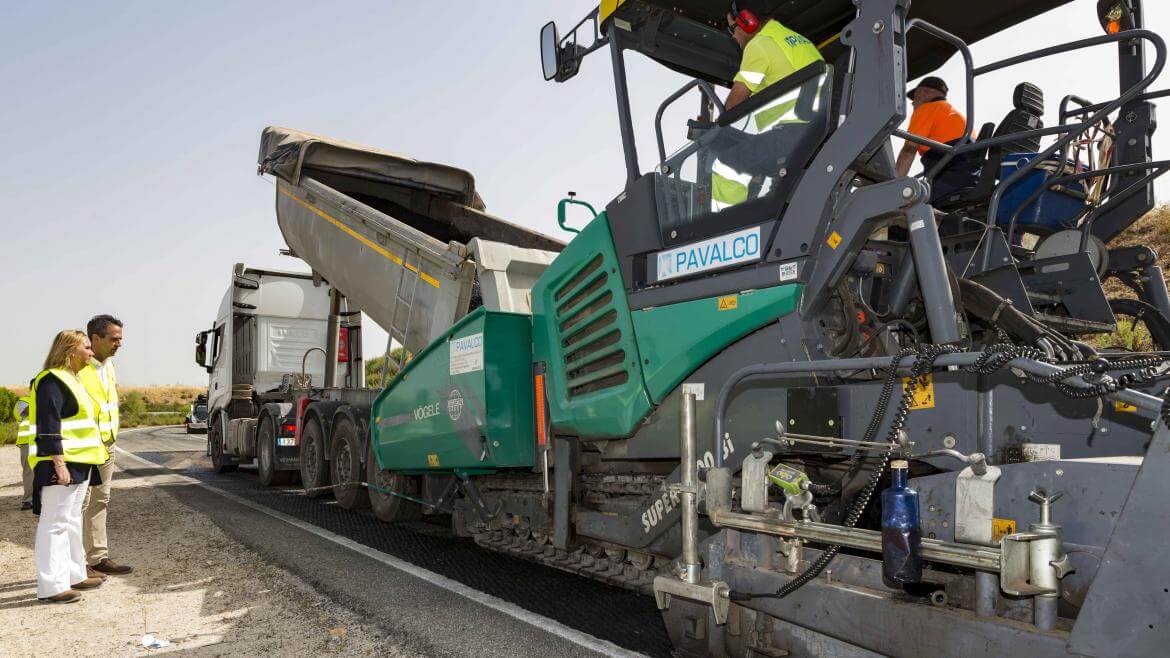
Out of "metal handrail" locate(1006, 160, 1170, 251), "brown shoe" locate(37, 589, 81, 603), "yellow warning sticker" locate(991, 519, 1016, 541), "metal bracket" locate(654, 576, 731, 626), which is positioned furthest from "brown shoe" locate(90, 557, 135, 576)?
"metal handrail" locate(1006, 160, 1170, 251)

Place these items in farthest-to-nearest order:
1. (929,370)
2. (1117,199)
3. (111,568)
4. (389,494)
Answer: (389,494), (111,568), (1117,199), (929,370)

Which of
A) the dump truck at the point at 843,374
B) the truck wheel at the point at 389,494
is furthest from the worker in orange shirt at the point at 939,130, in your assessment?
the truck wheel at the point at 389,494

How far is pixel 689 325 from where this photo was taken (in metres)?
3.47

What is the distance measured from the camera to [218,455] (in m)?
12.1

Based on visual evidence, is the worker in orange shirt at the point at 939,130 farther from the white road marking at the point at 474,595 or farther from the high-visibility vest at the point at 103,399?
the high-visibility vest at the point at 103,399

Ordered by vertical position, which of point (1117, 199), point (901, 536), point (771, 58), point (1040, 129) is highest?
point (771, 58)

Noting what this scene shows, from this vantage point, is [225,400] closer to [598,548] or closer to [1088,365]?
[598,548]

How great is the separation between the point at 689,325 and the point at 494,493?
240cm

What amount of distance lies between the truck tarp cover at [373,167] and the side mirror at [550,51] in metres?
3.90

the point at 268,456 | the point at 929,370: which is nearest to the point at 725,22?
the point at 929,370

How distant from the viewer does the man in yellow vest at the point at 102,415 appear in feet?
17.1

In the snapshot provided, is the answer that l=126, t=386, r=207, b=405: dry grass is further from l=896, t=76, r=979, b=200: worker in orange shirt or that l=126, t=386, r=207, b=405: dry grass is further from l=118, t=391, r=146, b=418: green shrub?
l=896, t=76, r=979, b=200: worker in orange shirt

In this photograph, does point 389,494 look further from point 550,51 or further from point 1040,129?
point 1040,129

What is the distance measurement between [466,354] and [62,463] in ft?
7.96
